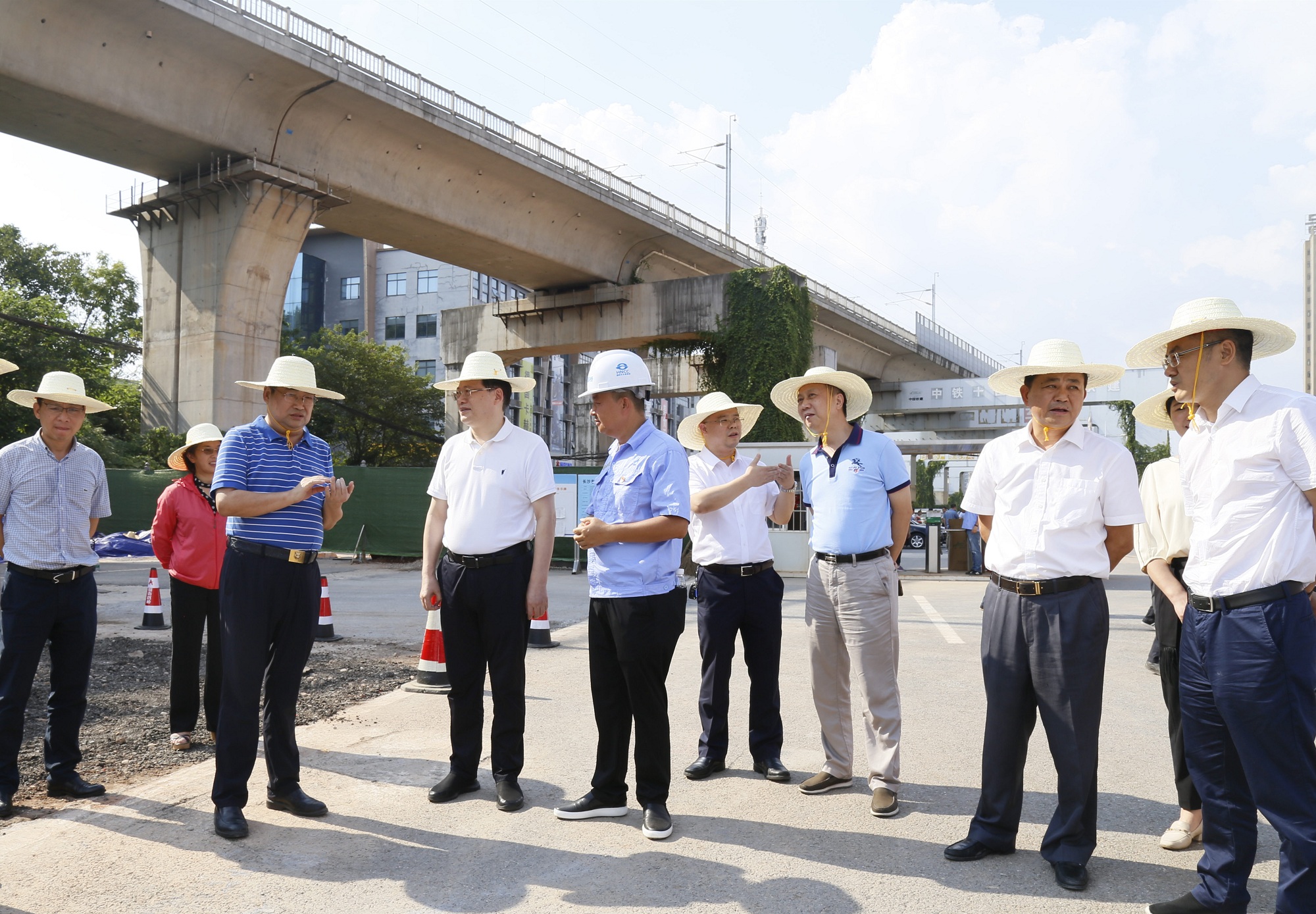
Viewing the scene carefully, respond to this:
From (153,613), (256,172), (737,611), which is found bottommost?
(153,613)

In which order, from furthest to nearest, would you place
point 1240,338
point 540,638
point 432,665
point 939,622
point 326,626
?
1. point 939,622
2. point 326,626
3. point 540,638
4. point 432,665
5. point 1240,338

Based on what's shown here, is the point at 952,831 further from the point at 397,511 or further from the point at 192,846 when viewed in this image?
the point at 397,511

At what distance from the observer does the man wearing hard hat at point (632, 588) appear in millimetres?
4297

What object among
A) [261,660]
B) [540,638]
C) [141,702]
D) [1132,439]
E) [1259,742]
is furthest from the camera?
[1132,439]

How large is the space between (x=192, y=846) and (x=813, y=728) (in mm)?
3716

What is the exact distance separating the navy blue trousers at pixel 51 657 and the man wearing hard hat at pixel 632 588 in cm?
266

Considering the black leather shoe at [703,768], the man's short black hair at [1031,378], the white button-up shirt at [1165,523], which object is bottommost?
the black leather shoe at [703,768]

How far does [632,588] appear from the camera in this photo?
431 cm

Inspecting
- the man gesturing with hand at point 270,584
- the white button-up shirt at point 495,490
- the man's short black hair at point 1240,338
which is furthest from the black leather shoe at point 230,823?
the man's short black hair at point 1240,338

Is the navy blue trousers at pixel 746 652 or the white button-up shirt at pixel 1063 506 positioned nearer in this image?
the white button-up shirt at pixel 1063 506

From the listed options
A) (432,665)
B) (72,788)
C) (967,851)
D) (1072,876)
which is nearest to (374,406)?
(432,665)

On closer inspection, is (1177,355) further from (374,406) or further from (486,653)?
(374,406)

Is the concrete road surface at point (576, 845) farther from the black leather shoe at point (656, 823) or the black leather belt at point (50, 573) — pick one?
the black leather belt at point (50, 573)

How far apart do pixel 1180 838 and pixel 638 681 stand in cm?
247
